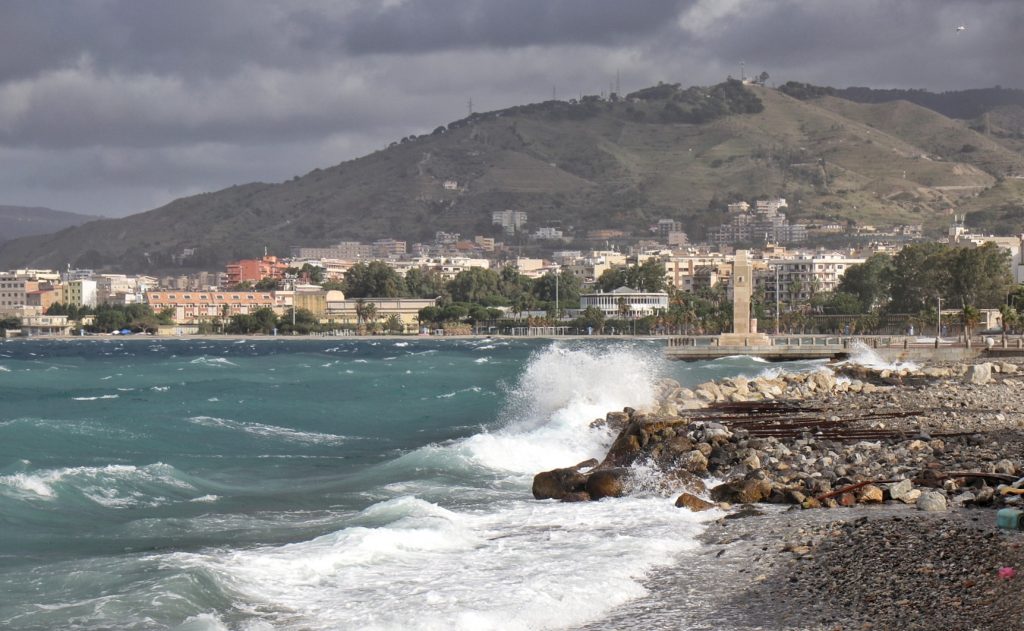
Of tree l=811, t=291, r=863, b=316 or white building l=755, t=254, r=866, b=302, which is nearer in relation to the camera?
tree l=811, t=291, r=863, b=316

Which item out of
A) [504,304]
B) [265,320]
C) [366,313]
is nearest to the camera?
[265,320]

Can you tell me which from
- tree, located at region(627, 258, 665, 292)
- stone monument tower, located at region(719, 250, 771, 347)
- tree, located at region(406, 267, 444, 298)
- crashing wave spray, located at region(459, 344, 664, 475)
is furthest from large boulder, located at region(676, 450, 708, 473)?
tree, located at region(406, 267, 444, 298)

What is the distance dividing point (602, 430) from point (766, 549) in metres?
11.9

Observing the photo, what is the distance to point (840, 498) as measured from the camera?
1636cm

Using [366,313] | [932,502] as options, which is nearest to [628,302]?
[366,313]

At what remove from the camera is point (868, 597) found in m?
11.5

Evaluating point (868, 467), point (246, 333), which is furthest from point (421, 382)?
point (246, 333)

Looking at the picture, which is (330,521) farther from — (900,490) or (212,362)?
(212,362)

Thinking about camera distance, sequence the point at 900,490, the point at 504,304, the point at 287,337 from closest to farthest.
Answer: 1. the point at 900,490
2. the point at 287,337
3. the point at 504,304

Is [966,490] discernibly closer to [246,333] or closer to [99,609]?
[99,609]

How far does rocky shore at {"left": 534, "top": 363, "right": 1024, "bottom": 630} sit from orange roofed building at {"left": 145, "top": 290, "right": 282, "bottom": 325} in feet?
516

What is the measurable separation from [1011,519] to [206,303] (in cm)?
17781

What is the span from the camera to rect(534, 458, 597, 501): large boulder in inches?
734

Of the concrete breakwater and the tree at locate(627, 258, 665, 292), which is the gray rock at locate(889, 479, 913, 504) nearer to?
the concrete breakwater
